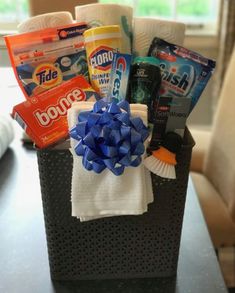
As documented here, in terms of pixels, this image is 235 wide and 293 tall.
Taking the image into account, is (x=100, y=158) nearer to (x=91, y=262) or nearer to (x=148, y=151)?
(x=148, y=151)

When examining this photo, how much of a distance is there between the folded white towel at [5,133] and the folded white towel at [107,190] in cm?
52

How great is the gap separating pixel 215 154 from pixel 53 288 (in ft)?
2.77

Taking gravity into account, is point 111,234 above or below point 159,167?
below

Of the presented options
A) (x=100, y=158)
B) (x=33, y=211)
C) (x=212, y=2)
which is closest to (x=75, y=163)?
(x=100, y=158)

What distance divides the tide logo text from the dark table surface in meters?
0.27

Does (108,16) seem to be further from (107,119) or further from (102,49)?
(107,119)

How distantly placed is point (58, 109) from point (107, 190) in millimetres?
130

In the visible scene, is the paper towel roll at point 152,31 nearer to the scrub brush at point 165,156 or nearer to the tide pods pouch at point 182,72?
the tide pods pouch at point 182,72

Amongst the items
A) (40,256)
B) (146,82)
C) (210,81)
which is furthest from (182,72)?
(210,81)

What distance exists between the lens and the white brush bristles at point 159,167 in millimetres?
511

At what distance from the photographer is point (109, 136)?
458mm

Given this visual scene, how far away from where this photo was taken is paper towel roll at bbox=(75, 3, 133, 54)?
1.81 ft

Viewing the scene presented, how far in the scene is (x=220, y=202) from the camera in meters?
1.21

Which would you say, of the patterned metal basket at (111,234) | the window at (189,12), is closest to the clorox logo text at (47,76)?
the patterned metal basket at (111,234)
